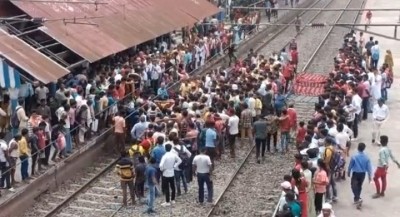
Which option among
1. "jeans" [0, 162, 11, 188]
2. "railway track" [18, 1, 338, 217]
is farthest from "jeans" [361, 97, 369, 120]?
"jeans" [0, 162, 11, 188]

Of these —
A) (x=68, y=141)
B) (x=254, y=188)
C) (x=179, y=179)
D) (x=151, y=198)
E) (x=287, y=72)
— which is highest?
(x=287, y=72)

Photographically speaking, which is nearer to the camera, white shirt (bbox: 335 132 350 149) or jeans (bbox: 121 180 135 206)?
jeans (bbox: 121 180 135 206)

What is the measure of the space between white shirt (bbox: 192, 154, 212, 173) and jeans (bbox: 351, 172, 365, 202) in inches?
115

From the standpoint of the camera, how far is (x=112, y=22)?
25469mm

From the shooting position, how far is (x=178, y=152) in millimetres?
15422

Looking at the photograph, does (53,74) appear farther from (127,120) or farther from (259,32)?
(259,32)

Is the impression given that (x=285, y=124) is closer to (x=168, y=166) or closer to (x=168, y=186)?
(x=168, y=186)

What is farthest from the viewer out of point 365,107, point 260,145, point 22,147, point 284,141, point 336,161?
point 365,107

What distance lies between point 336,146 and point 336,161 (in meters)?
0.39

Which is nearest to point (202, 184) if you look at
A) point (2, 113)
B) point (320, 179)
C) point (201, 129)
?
point (201, 129)

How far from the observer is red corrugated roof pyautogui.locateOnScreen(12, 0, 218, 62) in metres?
21.7

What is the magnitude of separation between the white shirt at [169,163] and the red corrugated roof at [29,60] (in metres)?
4.72

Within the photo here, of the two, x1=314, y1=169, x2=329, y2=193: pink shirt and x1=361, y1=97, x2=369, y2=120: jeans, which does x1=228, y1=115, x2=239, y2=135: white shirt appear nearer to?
x1=314, y1=169, x2=329, y2=193: pink shirt

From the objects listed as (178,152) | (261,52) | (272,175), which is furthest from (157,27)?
(178,152)
